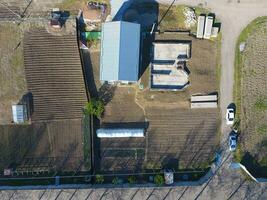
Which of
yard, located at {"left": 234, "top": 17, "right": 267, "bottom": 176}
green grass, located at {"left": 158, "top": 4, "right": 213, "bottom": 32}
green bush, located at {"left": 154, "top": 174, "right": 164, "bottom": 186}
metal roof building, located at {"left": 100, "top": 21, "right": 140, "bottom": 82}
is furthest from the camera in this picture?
green grass, located at {"left": 158, "top": 4, "right": 213, "bottom": 32}

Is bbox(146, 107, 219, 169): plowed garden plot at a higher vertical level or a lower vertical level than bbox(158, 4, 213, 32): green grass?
lower

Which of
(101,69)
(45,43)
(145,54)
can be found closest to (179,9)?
(145,54)

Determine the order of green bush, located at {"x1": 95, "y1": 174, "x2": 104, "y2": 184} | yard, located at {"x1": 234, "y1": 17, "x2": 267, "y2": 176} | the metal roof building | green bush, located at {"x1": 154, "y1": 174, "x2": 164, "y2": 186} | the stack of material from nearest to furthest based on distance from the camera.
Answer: the metal roof building → green bush, located at {"x1": 154, "y1": 174, "x2": 164, "y2": 186} → green bush, located at {"x1": 95, "y1": 174, "x2": 104, "y2": 184} → the stack of material → yard, located at {"x1": 234, "y1": 17, "x2": 267, "y2": 176}

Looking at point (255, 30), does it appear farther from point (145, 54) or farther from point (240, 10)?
point (145, 54)

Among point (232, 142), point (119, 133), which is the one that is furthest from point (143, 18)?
point (232, 142)

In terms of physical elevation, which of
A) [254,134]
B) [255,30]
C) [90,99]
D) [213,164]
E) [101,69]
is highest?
[255,30]

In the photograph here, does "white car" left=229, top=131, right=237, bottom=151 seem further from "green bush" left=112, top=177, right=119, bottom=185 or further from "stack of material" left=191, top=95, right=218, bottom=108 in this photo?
"green bush" left=112, top=177, right=119, bottom=185

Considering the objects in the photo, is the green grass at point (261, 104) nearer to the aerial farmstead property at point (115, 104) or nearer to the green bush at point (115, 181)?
the aerial farmstead property at point (115, 104)

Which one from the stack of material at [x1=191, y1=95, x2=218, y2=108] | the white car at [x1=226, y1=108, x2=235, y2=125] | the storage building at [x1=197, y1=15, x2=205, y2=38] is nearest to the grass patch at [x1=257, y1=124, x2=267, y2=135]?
the white car at [x1=226, y1=108, x2=235, y2=125]
